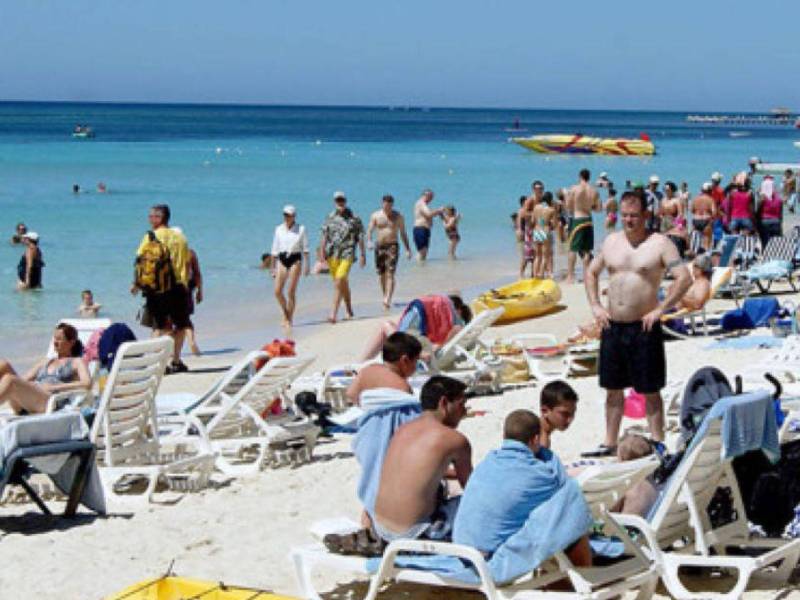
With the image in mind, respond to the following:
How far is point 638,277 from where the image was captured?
732cm

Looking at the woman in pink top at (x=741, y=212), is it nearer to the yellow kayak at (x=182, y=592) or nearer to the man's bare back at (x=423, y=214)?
the man's bare back at (x=423, y=214)

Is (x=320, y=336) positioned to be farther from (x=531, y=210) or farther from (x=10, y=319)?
(x=531, y=210)

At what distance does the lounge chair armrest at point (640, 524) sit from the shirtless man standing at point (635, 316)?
213cm

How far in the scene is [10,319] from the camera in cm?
1673

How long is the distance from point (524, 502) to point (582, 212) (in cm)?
1284

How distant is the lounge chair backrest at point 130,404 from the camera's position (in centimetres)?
754

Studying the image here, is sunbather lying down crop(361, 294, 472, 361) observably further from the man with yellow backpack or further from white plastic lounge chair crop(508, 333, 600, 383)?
the man with yellow backpack

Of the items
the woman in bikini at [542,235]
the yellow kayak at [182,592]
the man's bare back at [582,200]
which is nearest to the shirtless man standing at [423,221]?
the woman in bikini at [542,235]

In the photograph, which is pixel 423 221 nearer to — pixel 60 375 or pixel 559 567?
pixel 60 375

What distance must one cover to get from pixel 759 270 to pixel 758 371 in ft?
23.6

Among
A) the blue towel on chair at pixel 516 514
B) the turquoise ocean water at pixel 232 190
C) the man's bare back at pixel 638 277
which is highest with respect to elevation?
the man's bare back at pixel 638 277

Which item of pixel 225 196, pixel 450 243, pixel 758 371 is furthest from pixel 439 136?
pixel 758 371

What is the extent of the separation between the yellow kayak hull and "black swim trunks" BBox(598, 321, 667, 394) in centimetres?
5600

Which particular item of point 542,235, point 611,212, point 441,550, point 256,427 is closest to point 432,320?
point 256,427
